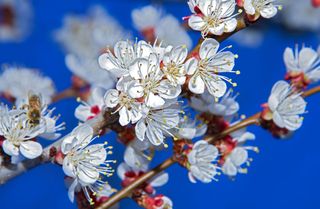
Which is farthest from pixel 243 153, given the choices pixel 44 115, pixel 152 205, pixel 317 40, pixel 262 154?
pixel 317 40

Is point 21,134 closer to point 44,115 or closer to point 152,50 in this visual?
point 44,115

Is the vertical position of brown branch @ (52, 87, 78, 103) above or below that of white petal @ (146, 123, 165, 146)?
above

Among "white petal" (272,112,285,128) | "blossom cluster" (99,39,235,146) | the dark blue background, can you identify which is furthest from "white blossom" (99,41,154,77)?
the dark blue background

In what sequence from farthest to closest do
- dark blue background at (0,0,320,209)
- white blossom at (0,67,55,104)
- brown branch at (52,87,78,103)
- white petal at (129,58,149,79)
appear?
dark blue background at (0,0,320,209) < brown branch at (52,87,78,103) < white blossom at (0,67,55,104) < white petal at (129,58,149,79)

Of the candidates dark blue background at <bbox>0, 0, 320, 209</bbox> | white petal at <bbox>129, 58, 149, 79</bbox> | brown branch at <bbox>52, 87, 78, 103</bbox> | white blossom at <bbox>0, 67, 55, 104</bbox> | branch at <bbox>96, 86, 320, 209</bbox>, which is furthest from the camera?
dark blue background at <bbox>0, 0, 320, 209</bbox>

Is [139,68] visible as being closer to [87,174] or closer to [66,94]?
[87,174]

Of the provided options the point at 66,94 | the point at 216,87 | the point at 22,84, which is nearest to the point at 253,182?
the point at 66,94

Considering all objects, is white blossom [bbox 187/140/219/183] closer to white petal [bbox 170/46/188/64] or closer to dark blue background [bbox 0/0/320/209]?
white petal [bbox 170/46/188/64]
